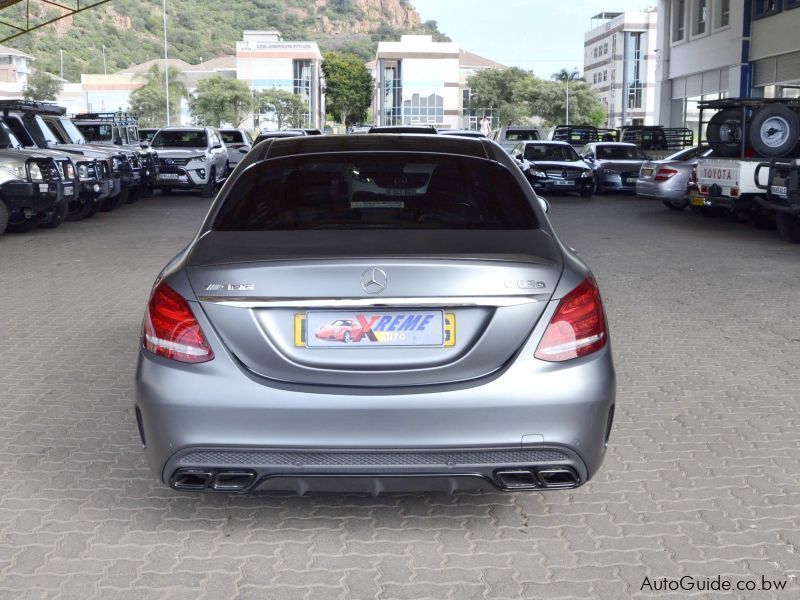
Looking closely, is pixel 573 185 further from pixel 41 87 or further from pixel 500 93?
pixel 41 87

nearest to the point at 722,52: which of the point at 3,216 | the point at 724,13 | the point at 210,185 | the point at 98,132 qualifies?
Answer: the point at 724,13

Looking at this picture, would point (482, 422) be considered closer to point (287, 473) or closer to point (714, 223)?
point (287, 473)

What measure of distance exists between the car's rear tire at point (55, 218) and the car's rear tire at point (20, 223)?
256 millimetres

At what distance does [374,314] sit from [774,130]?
1405 centimetres

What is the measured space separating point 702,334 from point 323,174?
4726 mm

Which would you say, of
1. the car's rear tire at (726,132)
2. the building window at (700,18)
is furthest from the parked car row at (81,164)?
the building window at (700,18)

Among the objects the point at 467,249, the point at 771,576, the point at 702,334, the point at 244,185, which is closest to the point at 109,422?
the point at 244,185

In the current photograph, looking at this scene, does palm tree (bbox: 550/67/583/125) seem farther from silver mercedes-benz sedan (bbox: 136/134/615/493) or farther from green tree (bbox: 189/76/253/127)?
silver mercedes-benz sedan (bbox: 136/134/615/493)

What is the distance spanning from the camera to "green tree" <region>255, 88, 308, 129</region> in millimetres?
111062

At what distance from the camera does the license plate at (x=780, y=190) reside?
14508 mm

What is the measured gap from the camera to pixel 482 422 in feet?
12.0

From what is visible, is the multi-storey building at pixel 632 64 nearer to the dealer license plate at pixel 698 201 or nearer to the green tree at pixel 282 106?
the green tree at pixel 282 106

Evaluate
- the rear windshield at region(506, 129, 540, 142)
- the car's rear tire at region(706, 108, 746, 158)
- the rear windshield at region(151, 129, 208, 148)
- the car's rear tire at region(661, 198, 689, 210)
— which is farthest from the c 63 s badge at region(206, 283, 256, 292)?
the rear windshield at region(506, 129, 540, 142)

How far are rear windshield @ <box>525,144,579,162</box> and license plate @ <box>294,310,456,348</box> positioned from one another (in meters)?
23.9
